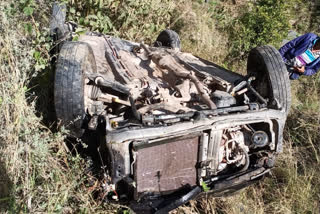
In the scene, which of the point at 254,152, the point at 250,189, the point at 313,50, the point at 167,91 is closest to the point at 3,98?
the point at 167,91

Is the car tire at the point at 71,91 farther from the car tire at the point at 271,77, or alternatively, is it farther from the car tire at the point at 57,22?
the car tire at the point at 271,77

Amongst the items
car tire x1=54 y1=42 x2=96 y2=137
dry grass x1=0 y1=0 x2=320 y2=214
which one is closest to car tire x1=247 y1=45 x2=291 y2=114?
dry grass x1=0 y1=0 x2=320 y2=214

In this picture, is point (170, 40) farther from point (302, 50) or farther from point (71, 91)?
point (71, 91)

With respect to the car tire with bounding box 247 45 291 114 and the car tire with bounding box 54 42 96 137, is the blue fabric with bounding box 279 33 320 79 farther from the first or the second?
the car tire with bounding box 54 42 96 137

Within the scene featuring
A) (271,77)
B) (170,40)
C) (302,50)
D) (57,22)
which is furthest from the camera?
(170,40)

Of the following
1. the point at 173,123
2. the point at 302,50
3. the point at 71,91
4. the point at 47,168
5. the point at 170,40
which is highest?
the point at 170,40

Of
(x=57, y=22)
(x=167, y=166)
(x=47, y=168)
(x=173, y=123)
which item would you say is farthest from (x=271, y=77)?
(x=57, y=22)

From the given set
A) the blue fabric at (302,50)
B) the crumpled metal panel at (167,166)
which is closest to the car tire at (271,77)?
the crumpled metal panel at (167,166)

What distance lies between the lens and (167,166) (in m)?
2.70

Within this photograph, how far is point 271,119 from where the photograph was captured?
2967mm

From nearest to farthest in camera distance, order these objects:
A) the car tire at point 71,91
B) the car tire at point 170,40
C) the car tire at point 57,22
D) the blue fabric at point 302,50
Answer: the car tire at point 71,91
the car tire at point 57,22
the blue fabric at point 302,50
the car tire at point 170,40

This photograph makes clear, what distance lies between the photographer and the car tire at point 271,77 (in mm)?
3338

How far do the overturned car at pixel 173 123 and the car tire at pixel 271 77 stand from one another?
1cm

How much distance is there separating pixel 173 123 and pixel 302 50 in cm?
303
